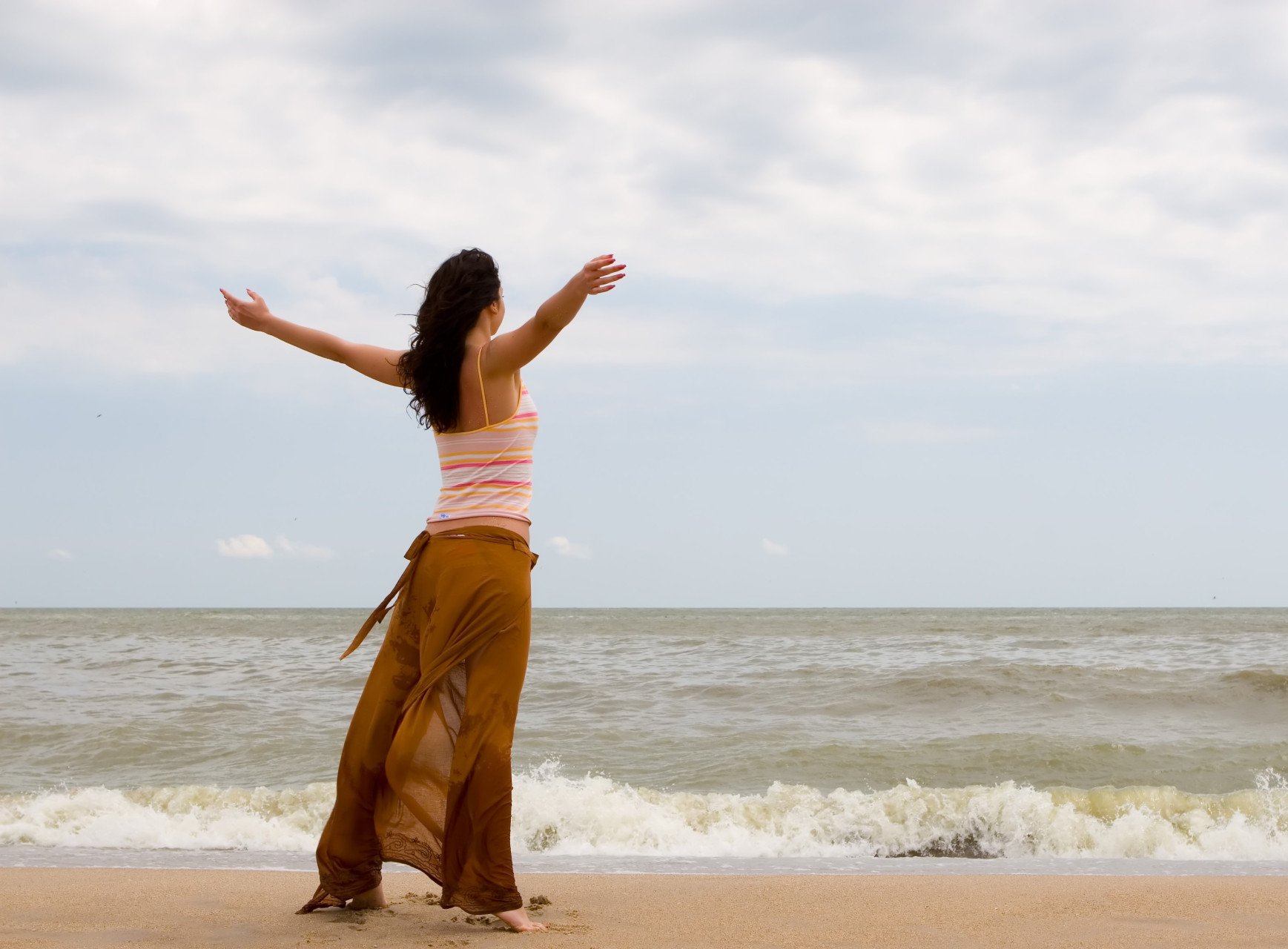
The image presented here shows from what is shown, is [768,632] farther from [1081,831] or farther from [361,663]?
[1081,831]

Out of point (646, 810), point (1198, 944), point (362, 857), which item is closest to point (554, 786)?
point (646, 810)

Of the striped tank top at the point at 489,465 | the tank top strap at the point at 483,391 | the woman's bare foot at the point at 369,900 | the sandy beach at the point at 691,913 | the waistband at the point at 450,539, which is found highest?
the tank top strap at the point at 483,391

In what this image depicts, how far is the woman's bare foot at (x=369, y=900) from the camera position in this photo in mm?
3492

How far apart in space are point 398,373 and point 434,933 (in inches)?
63.2

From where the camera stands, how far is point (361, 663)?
1633cm

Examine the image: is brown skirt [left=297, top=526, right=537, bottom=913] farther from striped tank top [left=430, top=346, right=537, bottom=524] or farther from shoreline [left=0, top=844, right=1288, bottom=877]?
shoreline [left=0, top=844, right=1288, bottom=877]

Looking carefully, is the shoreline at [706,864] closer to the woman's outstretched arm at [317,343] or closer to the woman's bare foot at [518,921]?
the woman's bare foot at [518,921]

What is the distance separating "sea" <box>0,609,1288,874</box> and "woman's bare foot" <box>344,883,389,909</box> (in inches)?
65.5

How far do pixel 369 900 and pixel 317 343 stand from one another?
1700 millimetres

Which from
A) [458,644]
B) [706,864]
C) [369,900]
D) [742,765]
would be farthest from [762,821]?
[458,644]

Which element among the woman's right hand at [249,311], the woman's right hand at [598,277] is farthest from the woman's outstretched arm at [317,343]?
the woman's right hand at [598,277]

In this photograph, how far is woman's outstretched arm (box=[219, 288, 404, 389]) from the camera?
11.3 feet

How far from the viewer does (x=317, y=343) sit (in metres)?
3.49

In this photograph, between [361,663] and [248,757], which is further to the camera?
[361,663]
